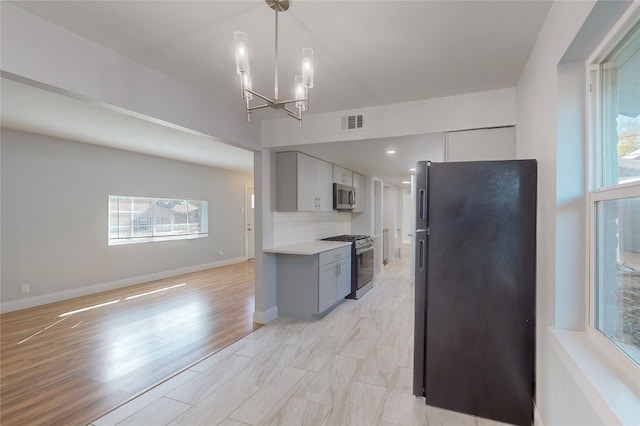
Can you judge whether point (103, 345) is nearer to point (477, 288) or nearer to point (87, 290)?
point (87, 290)

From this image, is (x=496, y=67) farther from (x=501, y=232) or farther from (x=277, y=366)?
(x=277, y=366)

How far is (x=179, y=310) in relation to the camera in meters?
4.44

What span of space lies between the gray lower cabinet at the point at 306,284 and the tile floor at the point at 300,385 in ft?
0.88

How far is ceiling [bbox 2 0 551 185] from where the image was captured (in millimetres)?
1755

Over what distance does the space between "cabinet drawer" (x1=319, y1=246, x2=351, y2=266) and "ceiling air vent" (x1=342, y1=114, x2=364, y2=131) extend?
5.35 ft

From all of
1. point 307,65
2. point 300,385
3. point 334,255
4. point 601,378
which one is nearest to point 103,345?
point 300,385

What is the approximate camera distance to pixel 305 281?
3986 mm

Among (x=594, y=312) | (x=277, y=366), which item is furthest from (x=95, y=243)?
(x=594, y=312)

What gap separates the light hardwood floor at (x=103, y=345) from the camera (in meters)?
2.33

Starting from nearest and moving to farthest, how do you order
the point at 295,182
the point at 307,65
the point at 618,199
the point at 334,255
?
the point at 618,199 → the point at 307,65 → the point at 295,182 → the point at 334,255

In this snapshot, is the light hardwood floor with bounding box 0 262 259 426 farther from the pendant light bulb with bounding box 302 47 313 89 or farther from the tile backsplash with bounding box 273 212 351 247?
the pendant light bulb with bounding box 302 47 313 89

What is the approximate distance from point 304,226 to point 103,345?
2.95 metres

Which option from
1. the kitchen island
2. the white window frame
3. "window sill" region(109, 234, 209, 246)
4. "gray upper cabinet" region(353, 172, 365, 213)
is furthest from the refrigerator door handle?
"window sill" region(109, 234, 209, 246)

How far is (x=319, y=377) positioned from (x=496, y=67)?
116 inches
